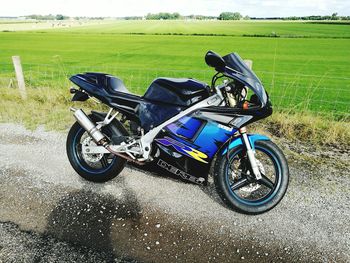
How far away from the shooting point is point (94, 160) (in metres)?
3.72

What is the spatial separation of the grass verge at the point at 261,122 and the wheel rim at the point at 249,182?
6.39ft

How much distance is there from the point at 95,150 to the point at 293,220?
224 cm

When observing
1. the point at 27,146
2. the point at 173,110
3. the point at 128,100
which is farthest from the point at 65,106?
the point at 173,110

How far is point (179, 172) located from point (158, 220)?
0.54 meters

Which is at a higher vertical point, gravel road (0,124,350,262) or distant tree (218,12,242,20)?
distant tree (218,12,242,20)

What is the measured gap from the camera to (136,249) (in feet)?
8.71

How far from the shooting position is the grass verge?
5.02 metres

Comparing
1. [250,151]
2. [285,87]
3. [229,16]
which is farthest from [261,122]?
[229,16]

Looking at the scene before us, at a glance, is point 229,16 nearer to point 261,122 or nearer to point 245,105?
point 261,122

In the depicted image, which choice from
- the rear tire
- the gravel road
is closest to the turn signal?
the gravel road

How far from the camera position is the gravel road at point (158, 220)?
2639mm

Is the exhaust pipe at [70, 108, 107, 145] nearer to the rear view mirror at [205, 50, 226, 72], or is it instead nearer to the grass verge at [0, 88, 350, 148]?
the rear view mirror at [205, 50, 226, 72]

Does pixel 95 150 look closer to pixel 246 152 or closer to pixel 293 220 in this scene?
pixel 246 152

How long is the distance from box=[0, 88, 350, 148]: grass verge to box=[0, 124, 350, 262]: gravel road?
1.03 metres
